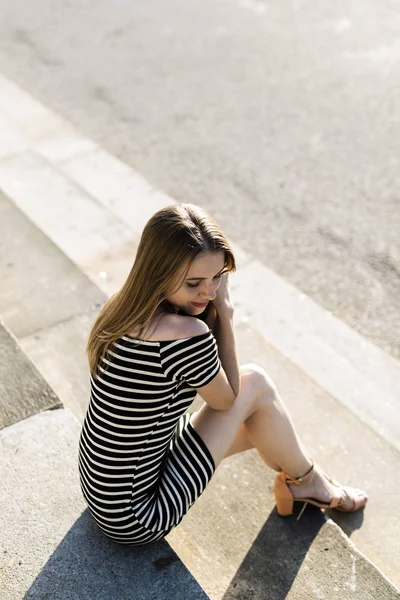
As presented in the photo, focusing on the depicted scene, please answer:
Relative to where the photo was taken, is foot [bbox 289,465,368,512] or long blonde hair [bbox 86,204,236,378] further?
foot [bbox 289,465,368,512]

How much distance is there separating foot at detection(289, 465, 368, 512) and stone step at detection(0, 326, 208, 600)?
2.09 ft

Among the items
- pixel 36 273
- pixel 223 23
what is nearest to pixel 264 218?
pixel 36 273

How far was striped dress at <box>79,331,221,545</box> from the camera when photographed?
234 centimetres

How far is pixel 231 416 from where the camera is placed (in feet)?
8.80

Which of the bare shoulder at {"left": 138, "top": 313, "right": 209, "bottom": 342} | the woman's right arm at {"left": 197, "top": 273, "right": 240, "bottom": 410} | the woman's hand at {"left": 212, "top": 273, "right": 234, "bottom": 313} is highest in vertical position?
the bare shoulder at {"left": 138, "top": 313, "right": 209, "bottom": 342}

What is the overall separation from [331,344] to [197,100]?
3743 millimetres

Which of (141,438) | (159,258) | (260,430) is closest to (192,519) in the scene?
(260,430)

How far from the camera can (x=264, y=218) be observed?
5.55m

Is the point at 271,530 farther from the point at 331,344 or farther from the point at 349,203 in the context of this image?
the point at 349,203

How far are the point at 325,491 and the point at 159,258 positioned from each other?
1.33 metres

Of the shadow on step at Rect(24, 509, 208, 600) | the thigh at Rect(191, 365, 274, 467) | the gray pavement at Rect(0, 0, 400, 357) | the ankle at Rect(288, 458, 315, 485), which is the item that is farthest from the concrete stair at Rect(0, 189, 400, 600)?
the gray pavement at Rect(0, 0, 400, 357)

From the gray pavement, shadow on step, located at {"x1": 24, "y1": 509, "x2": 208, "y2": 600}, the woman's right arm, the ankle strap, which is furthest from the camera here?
the gray pavement

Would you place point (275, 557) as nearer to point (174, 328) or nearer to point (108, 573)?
point (108, 573)

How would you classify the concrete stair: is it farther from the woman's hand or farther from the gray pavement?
the gray pavement
